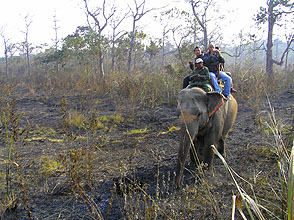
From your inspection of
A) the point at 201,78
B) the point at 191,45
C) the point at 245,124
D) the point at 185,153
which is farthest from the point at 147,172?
the point at 191,45

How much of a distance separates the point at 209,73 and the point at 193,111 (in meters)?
1.27

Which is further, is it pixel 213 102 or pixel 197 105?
pixel 213 102

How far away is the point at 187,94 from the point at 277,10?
13.6 m

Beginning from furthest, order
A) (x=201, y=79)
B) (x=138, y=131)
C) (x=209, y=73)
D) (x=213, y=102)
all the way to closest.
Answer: (x=138, y=131)
(x=209, y=73)
(x=201, y=79)
(x=213, y=102)

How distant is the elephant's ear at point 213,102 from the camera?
3829 millimetres

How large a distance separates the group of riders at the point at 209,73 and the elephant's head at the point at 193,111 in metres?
0.36

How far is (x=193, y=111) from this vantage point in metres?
3.56

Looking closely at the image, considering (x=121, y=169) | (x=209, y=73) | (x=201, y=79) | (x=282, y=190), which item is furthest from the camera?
(x=209, y=73)

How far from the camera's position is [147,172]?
13.8 feet

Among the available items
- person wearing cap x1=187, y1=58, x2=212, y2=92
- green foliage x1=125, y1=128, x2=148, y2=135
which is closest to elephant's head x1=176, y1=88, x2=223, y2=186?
person wearing cap x1=187, y1=58, x2=212, y2=92

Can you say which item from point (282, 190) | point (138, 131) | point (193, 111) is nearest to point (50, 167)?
point (193, 111)

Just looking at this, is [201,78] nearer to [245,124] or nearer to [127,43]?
[245,124]

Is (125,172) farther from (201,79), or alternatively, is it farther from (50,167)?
(201,79)

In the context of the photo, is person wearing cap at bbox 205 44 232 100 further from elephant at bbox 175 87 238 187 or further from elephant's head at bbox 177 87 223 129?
elephant's head at bbox 177 87 223 129
